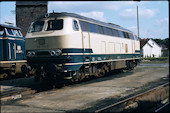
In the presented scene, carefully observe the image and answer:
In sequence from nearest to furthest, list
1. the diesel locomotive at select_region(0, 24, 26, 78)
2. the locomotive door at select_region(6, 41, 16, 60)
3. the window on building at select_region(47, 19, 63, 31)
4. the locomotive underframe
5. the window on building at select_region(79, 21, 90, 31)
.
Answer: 1. the locomotive underframe
2. the window on building at select_region(47, 19, 63, 31)
3. the window on building at select_region(79, 21, 90, 31)
4. the diesel locomotive at select_region(0, 24, 26, 78)
5. the locomotive door at select_region(6, 41, 16, 60)

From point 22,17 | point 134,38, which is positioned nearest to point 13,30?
point 134,38

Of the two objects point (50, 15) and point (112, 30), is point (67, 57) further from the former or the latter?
point (112, 30)

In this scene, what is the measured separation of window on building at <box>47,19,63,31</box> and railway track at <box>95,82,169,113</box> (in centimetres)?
523

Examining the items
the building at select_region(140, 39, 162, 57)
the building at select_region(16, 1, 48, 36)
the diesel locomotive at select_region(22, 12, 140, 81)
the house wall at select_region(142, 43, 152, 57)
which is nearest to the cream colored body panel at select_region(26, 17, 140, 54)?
the diesel locomotive at select_region(22, 12, 140, 81)

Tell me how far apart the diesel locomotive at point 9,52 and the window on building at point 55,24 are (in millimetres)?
3820

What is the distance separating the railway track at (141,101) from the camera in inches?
261

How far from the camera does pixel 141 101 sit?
7.96 m

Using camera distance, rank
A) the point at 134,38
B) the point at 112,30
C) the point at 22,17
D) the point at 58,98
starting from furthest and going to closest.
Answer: the point at 22,17, the point at 134,38, the point at 112,30, the point at 58,98

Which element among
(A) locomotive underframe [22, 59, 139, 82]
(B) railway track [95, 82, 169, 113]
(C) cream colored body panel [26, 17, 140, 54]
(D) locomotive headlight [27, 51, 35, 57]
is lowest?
(B) railway track [95, 82, 169, 113]

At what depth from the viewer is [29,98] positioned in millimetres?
8617

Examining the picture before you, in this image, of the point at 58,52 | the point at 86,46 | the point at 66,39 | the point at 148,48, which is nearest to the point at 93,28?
the point at 86,46

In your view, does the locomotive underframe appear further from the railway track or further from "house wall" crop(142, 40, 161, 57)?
"house wall" crop(142, 40, 161, 57)

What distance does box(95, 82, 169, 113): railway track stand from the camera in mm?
6626

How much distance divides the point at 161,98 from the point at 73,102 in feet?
14.9
